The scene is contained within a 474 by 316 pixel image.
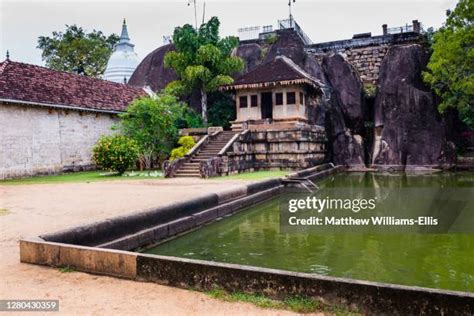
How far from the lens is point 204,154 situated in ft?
62.0

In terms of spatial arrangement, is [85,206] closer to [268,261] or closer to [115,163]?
[268,261]

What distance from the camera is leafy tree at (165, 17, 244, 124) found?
24.8 metres

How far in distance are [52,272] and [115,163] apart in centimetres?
1351

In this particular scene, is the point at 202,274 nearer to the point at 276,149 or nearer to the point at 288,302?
the point at 288,302

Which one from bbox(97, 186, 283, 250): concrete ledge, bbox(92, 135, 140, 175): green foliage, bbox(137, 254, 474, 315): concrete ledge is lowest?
bbox(97, 186, 283, 250): concrete ledge

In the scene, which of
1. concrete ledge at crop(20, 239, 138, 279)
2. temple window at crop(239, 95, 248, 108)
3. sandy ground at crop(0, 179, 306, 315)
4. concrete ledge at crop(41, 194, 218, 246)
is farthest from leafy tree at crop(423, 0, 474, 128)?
concrete ledge at crop(20, 239, 138, 279)

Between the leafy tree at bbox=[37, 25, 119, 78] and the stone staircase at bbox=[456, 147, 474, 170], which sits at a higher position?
the leafy tree at bbox=[37, 25, 119, 78]

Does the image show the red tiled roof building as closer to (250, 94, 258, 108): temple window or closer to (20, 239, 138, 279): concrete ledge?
(250, 94, 258, 108): temple window

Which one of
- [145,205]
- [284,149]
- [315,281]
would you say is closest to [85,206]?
[145,205]

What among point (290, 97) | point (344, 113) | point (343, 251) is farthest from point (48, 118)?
point (344, 113)

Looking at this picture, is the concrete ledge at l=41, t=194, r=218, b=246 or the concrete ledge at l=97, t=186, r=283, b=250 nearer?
the concrete ledge at l=41, t=194, r=218, b=246

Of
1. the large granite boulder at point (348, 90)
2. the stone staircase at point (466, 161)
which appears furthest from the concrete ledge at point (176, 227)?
the stone staircase at point (466, 161)

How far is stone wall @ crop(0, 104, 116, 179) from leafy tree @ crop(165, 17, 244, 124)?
19.4 ft

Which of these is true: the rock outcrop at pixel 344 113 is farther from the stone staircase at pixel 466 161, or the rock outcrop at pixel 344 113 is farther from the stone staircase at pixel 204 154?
the stone staircase at pixel 204 154
